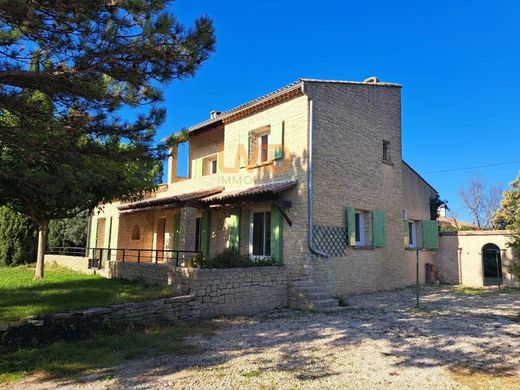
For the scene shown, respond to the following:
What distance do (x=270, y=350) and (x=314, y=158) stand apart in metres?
7.77

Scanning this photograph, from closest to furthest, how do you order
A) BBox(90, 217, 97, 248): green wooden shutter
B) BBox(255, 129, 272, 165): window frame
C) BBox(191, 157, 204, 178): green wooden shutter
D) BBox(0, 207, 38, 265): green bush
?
BBox(255, 129, 272, 165): window frame
BBox(191, 157, 204, 178): green wooden shutter
BBox(0, 207, 38, 265): green bush
BBox(90, 217, 97, 248): green wooden shutter

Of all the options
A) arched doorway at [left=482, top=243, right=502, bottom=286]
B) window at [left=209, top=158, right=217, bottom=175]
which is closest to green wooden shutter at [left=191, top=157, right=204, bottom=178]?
window at [left=209, top=158, right=217, bottom=175]

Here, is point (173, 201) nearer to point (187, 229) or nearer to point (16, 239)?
point (187, 229)

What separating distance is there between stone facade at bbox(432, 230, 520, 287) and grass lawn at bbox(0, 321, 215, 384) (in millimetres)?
15025

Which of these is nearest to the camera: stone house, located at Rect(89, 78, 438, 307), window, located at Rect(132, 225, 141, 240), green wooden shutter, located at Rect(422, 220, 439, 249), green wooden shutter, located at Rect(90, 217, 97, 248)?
stone house, located at Rect(89, 78, 438, 307)

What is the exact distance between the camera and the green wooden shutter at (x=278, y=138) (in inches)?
570

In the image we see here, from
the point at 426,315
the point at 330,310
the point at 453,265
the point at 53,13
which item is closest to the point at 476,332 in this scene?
the point at 426,315

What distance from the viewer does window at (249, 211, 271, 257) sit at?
1482 cm

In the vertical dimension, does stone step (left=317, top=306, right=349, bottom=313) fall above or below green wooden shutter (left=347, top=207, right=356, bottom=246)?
below

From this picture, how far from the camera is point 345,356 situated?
695 cm

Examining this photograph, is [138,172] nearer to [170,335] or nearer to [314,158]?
[170,335]

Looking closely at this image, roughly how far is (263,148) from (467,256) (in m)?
11.2

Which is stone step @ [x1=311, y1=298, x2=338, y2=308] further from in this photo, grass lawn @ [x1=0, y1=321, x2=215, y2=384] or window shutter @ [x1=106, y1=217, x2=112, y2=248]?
window shutter @ [x1=106, y1=217, x2=112, y2=248]

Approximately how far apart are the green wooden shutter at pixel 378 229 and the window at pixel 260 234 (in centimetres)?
416
